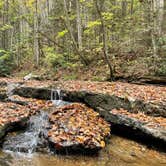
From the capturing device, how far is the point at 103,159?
6.95 metres

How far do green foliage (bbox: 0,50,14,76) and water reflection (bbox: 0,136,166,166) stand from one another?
593 inches

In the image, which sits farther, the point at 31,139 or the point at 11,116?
the point at 11,116

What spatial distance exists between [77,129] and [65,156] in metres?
0.90

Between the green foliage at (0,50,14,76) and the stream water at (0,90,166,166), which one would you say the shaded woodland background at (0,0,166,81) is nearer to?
the green foliage at (0,50,14,76)

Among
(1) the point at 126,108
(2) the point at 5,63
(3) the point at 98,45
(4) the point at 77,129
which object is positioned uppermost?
(3) the point at 98,45

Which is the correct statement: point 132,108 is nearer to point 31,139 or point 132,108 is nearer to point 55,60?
point 31,139

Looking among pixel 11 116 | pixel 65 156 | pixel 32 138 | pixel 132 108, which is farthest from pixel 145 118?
pixel 11 116

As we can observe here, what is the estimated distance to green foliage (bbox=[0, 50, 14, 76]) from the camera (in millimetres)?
21359

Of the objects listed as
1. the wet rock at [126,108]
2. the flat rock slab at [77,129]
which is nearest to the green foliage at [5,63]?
the wet rock at [126,108]

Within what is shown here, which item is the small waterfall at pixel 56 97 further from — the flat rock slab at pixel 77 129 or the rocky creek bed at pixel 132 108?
the flat rock slab at pixel 77 129

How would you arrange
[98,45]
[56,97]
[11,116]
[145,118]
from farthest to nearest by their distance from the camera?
[98,45] < [56,97] < [11,116] < [145,118]

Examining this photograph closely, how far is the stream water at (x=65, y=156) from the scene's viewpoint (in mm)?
6660

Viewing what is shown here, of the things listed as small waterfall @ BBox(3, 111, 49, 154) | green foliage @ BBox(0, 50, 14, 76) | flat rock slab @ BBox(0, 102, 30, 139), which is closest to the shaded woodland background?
green foliage @ BBox(0, 50, 14, 76)

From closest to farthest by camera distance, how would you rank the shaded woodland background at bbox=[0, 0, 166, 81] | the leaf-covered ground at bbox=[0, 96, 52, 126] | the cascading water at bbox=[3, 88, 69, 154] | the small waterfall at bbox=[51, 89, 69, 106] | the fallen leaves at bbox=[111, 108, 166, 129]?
the cascading water at bbox=[3, 88, 69, 154]
the fallen leaves at bbox=[111, 108, 166, 129]
the leaf-covered ground at bbox=[0, 96, 52, 126]
the small waterfall at bbox=[51, 89, 69, 106]
the shaded woodland background at bbox=[0, 0, 166, 81]
